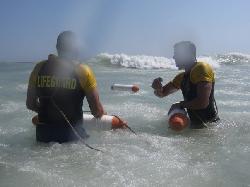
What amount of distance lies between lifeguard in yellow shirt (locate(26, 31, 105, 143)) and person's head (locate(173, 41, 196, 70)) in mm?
1550

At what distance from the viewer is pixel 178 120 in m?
6.00

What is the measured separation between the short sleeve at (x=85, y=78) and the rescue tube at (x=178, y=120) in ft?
5.18

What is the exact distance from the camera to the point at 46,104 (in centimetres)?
502

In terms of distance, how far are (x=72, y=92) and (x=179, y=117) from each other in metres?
1.82

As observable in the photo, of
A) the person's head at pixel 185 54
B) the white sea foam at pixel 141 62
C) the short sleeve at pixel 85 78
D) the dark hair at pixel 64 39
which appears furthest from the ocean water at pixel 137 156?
the white sea foam at pixel 141 62

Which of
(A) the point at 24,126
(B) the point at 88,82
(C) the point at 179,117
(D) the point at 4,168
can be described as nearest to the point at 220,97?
(C) the point at 179,117

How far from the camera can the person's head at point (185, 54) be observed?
236 inches

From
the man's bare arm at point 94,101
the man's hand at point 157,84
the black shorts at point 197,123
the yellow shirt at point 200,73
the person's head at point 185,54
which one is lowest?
the black shorts at point 197,123

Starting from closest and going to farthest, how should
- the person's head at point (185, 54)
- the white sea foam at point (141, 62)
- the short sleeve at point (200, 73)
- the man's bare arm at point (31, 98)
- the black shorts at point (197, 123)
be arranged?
1. the man's bare arm at point (31, 98)
2. the short sleeve at point (200, 73)
3. the person's head at point (185, 54)
4. the black shorts at point (197, 123)
5. the white sea foam at point (141, 62)

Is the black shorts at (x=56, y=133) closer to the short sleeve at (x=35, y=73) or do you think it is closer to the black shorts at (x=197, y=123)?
the short sleeve at (x=35, y=73)

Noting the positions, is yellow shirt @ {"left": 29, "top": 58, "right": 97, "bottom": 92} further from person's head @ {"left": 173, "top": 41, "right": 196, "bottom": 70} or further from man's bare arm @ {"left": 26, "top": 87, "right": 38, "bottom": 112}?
person's head @ {"left": 173, "top": 41, "right": 196, "bottom": 70}

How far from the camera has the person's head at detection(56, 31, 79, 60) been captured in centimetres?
475

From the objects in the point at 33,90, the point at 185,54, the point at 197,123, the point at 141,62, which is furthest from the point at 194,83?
the point at 141,62

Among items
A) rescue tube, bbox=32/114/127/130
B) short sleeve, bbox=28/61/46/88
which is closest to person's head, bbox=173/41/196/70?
rescue tube, bbox=32/114/127/130
